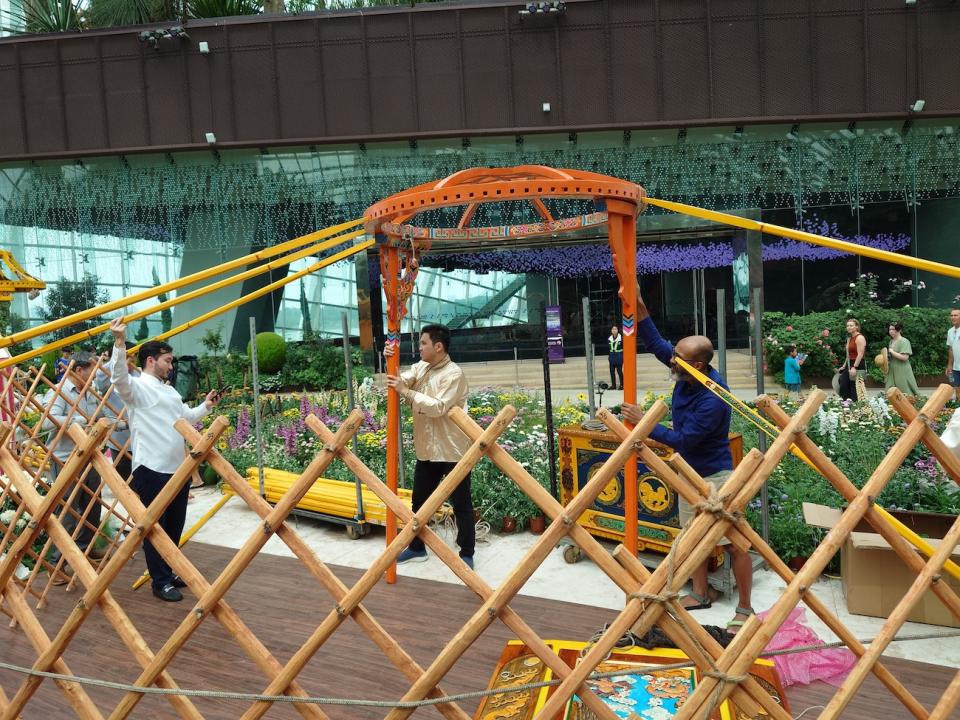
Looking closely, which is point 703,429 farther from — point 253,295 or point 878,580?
point 253,295

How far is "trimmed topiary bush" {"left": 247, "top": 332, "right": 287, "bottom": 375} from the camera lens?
560 inches

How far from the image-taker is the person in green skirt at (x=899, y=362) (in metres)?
8.10

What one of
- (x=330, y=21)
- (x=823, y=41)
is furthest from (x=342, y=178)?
(x=823, y=41)

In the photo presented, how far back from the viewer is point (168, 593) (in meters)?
4.42

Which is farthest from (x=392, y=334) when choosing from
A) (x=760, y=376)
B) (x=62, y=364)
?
(x=62, y=364)

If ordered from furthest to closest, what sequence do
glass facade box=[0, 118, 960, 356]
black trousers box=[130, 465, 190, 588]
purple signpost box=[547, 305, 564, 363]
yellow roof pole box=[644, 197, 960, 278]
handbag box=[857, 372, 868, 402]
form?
1. purple signpost box=[547, 305, 564, 363]
2. glass facade box=[0, 118, 960, 356]
3. handbag box=[857, 372, 868, 402]
4. black trousers box=[130, 465, 190, 588]
5. yellow roof pole box=[644, 197, 960, 278]

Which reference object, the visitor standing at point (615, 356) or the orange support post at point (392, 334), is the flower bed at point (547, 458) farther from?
the visitor standing at point (615, 356)

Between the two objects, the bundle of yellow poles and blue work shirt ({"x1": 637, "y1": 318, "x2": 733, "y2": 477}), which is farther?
the bundle of yellow poles

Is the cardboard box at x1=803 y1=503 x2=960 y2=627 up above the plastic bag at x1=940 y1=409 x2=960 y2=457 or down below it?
below

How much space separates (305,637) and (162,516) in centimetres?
127

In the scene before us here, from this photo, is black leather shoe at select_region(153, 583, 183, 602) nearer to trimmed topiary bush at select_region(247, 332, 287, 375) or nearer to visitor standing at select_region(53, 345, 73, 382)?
visitor standing at select_region(53, 345, 73, 382)

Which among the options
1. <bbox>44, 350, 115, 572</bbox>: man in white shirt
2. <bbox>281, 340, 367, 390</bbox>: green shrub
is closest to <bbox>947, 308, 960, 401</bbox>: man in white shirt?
<bbox>44, 350, 115, 572</bbox>: man in white shirt

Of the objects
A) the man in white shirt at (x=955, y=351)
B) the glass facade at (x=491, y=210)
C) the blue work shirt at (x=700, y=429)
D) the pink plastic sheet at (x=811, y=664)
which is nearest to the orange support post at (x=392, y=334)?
the blue work shirt at (x=700, y=429)

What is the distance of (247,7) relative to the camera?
1578cm
